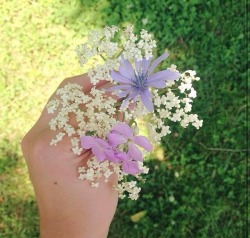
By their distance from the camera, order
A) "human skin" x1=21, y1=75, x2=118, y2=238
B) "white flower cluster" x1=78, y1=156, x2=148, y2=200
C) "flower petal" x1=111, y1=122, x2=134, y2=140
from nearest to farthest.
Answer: "flower petal" x1=111, y1=122, x2=134, y2=140
"white flower cluster" x1=78, y1=156, x2=148, y2=200
"human skin" x1=21, y1=75, x2=118, y2=238

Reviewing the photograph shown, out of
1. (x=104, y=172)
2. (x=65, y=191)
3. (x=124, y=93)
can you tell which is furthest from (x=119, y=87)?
(x=65, y=191)

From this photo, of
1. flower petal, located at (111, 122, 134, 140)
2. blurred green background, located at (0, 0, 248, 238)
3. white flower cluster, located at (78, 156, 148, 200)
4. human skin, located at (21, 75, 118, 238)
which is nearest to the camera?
flower petal, located at (111, 122, 134, 140)

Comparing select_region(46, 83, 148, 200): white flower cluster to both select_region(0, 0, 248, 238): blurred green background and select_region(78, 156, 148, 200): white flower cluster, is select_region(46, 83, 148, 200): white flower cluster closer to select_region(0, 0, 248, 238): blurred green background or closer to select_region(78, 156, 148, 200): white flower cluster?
select_region(78, 156, 148, 200): white flower cluster

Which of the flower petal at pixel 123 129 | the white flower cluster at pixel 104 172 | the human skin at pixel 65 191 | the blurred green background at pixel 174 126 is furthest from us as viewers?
the blurred green background at pixel 174 126

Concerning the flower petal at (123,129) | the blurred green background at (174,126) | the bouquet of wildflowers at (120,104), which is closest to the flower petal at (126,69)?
the bouquet of wildflowers at (120,104)

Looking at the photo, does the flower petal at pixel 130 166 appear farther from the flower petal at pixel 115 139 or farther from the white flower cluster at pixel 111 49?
the white flower cluster at pixel 111 49

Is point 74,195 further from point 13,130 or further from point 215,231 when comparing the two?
point 215,231

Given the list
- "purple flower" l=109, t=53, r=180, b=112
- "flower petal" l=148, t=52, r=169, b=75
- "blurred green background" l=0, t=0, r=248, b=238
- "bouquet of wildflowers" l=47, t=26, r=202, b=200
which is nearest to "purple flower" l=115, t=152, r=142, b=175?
"bouquet of wildflowers" l=47, t=26, r=202, b=200
